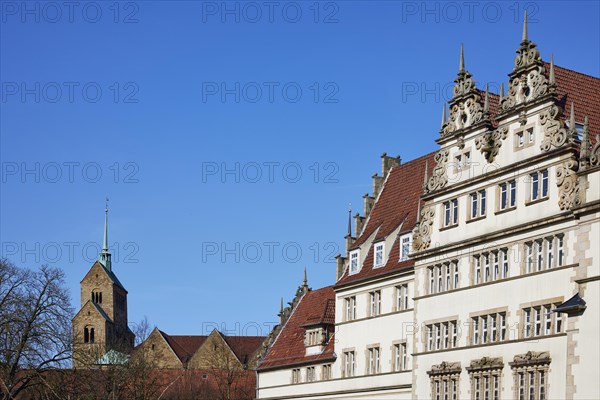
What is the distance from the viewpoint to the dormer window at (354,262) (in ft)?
213

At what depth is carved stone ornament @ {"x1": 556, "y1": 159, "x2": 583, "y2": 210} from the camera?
46.4 m

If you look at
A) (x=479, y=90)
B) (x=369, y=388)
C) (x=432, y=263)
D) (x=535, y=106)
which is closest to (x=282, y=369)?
(x=369, y=388)

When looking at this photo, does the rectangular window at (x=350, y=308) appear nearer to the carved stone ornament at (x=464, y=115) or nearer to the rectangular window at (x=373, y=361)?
the rectangular window at (x=373, y=361)

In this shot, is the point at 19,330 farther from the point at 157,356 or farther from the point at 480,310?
the point at 157,356

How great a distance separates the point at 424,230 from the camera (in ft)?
186

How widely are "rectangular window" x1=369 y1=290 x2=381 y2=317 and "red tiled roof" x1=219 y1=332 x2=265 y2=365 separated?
290ft

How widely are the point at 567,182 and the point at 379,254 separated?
55.9 ft

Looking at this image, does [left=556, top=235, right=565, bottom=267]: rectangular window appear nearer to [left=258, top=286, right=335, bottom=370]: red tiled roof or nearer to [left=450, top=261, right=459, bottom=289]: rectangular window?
[left=450, top=261, right=459, bottom=289]: rectangular window

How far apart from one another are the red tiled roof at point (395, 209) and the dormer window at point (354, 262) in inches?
12.3

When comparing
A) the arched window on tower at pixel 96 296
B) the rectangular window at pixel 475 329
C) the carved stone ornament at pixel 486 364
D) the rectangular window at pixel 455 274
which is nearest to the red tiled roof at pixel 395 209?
the rectangular window at pixel 455 274

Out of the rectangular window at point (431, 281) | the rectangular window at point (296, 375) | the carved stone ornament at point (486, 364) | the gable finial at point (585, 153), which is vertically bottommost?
the rectangular window at point (296, 375)

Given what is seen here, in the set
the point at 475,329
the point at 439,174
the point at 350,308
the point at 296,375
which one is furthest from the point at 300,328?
the point at 475,329

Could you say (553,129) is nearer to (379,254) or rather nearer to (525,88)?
(525,88)

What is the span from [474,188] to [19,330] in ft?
90.3
